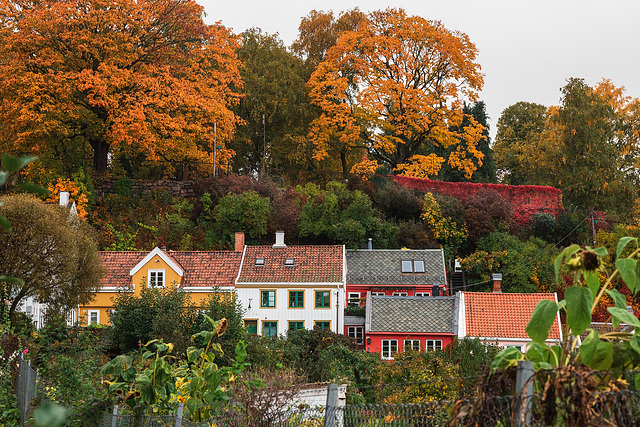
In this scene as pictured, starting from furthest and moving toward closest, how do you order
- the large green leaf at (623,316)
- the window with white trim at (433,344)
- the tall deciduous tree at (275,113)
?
the tall deciduous tree at (275,113), the window with white trim at (433,344), the large green leaf at (623,316)

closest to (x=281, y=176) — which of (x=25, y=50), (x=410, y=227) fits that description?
(x=410, y=227)

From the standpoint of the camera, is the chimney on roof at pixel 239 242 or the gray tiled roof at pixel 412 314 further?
the chimney on roof at pixel 239 242

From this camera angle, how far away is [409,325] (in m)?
28.3

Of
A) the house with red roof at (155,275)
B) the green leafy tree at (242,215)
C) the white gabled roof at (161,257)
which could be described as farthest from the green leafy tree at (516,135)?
the white gabled roof at (161,257)

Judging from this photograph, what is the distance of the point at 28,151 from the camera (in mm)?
33062

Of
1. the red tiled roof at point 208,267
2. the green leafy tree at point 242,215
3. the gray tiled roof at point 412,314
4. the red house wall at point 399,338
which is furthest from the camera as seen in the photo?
the green leafy tree at point 242,215

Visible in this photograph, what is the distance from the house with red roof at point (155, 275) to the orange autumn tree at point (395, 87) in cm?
1129

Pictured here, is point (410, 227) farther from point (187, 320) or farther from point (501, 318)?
point (187, 320)

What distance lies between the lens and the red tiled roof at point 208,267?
29812 millimetres

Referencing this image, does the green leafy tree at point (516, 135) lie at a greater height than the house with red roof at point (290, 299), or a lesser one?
greater

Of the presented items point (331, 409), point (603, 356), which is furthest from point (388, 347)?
point (603, 356)

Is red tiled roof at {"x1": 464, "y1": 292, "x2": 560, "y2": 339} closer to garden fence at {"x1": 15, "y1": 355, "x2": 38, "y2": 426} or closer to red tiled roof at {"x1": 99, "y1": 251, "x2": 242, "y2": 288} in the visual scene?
red tiled roof at {"x1": 99, "y1": 251, "x2": 242, "y2": 288}

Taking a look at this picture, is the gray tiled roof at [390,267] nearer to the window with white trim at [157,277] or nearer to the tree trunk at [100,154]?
the window with white trim at [157,277]

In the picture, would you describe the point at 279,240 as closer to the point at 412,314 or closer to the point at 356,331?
the point at 356,331
